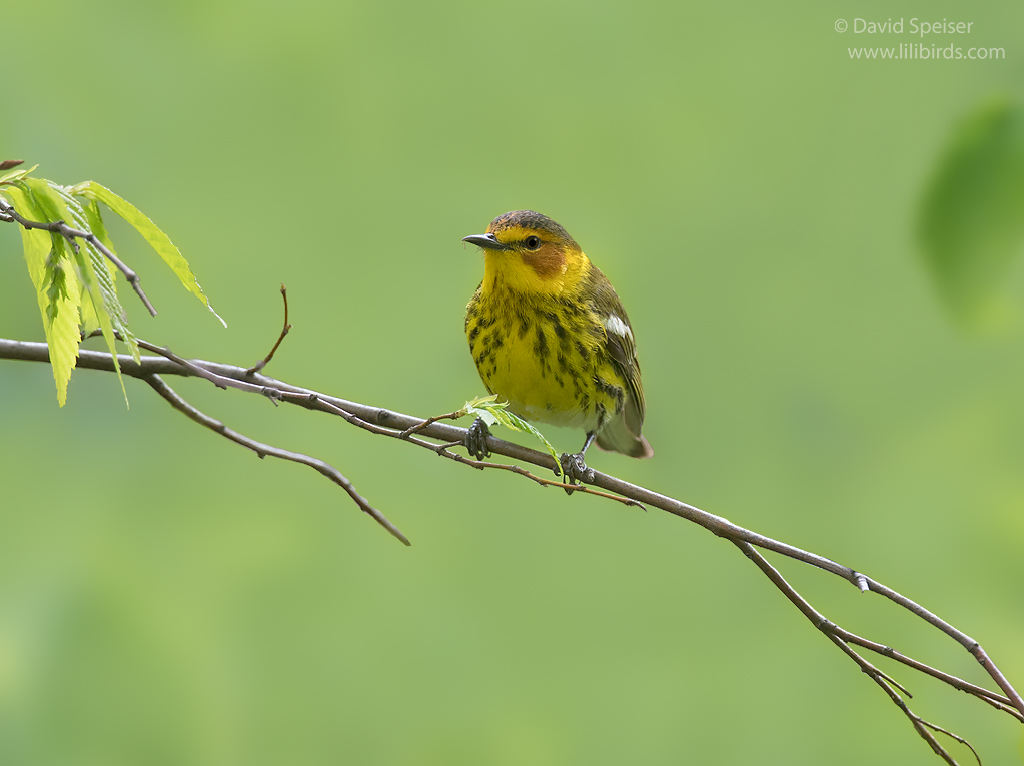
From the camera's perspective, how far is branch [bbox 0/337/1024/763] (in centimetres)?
106

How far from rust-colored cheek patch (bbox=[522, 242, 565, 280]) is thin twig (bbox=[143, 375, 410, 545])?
0.81 meters

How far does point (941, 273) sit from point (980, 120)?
298 millimetres

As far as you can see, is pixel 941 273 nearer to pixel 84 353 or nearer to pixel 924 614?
pixel 924 614

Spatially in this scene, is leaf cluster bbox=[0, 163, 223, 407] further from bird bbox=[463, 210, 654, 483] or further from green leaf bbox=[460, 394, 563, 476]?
bird bbox=[463, 210, 654, 483]

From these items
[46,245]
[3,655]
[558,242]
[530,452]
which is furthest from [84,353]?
[3,655]

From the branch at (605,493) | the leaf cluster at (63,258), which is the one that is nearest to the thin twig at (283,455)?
the branch at (605,493)

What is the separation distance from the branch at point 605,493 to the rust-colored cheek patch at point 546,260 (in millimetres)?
679

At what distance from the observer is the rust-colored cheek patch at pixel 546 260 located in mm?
1900

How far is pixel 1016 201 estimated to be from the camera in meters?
1.59

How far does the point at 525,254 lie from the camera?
1892 mm

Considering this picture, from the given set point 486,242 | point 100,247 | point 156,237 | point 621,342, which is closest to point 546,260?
point 486,242

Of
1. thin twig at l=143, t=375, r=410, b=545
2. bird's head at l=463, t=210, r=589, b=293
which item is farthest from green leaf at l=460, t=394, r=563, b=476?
bird's head at l=463, t=210, r=589, b=293

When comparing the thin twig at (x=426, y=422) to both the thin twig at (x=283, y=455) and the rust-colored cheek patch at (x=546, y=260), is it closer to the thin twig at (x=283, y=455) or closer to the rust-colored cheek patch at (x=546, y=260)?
the thin twig at (x=283, y=455)

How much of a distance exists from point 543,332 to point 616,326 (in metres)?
0.24
